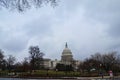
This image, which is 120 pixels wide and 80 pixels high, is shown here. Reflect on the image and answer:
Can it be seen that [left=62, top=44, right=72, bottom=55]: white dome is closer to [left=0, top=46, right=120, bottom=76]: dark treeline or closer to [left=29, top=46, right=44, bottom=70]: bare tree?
[left=0, top=46, right=120, bottom=76]: dark treeline

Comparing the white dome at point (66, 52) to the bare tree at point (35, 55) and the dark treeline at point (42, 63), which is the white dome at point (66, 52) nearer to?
the dark treeline at point (42, 63)

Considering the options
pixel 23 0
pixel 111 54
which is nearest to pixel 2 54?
pixel 111 54

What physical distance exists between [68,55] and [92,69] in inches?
1530

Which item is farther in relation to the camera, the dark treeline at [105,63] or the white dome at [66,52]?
the white dome at [66,52]

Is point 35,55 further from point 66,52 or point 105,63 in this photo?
point 66,52

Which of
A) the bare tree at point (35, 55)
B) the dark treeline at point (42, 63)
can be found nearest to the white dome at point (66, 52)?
the dark treeline at point (42, 63)

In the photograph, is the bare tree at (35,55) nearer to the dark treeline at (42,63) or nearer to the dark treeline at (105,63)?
the dark treeline at (42,63)

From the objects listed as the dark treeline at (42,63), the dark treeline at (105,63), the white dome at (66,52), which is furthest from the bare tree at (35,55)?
the white dome at (66,52)

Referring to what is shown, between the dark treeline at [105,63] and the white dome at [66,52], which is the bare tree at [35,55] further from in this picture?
the white dome at [66,52]

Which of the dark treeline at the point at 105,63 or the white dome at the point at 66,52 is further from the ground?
the white dome at the point at 66,52

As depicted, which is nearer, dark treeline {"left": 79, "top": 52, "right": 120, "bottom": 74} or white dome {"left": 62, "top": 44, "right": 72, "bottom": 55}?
dark treeline {"left": 79, "top": 52, "right": 120, "bottom": 74}

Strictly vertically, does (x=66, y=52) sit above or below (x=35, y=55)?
above

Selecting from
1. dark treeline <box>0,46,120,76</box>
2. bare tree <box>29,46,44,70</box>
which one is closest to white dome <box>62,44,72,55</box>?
→ dark treeline <box>0,46,120,76</box>

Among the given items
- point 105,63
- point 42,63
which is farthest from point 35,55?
point 105,63
